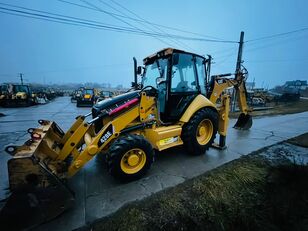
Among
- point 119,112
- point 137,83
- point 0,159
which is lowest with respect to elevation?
point 0,159

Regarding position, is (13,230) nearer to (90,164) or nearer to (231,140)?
(90,164)

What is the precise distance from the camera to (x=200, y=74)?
4172mm

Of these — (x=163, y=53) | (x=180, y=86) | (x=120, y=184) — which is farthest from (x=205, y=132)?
(x=120, y=184)

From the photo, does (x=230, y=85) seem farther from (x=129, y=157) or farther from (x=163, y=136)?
(x=129, y=157)

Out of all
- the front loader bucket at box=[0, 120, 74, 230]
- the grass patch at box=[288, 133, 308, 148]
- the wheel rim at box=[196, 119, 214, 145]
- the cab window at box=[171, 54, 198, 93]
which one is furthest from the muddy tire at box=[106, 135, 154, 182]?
the grass patch at box=[288, 133, 308, 148]

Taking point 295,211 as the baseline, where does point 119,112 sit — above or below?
above

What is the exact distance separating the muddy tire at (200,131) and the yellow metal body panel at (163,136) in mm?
217

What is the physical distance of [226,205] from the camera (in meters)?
2.29

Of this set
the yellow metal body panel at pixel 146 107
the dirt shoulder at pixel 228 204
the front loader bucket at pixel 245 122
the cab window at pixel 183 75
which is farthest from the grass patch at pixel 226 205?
the front loader bucket at pixel 245 122

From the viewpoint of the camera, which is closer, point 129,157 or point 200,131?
point 129,157

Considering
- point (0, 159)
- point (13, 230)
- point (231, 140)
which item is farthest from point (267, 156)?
point (0, 159)

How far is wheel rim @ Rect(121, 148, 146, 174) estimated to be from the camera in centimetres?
281

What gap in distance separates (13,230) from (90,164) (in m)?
1.88

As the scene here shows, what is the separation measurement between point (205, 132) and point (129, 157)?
2.19 metres
